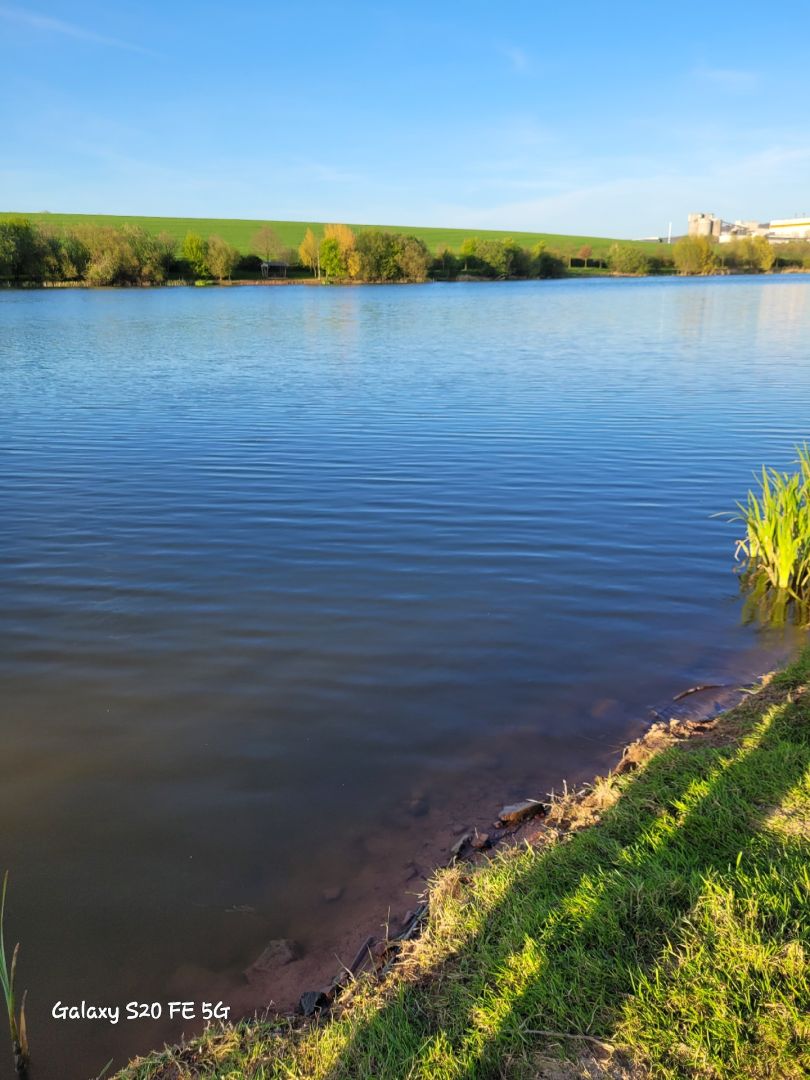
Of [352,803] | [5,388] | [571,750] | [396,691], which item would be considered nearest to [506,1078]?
[352,803]

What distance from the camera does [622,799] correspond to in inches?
171

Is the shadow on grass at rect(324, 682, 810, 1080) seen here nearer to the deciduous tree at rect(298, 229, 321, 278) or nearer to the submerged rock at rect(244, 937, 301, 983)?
the submerged rock at rect(244, 937, 301, 983)

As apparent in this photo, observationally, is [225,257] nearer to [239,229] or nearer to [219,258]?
Result: [219,258]

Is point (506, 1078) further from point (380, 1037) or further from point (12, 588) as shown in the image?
point (12, 588)

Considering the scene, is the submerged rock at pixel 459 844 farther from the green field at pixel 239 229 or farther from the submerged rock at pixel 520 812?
the green field at pixel 239 229

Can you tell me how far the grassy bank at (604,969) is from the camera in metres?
2.65

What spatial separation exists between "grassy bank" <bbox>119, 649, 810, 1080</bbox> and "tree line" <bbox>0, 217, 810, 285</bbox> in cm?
9613

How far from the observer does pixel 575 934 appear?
124 inches

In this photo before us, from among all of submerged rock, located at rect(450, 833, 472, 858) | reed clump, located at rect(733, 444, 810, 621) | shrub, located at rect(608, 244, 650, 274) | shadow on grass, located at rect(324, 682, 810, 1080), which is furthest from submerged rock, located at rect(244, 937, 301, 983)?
shrub, located at rect(608, 244, 650, 274)

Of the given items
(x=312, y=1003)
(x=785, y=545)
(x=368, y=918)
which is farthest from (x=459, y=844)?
(x=785, y=545)

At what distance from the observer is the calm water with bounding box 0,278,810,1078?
169 inches

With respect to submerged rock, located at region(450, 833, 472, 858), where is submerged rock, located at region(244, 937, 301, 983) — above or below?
below

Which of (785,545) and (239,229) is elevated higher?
(239,229)

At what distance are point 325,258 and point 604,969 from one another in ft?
387
